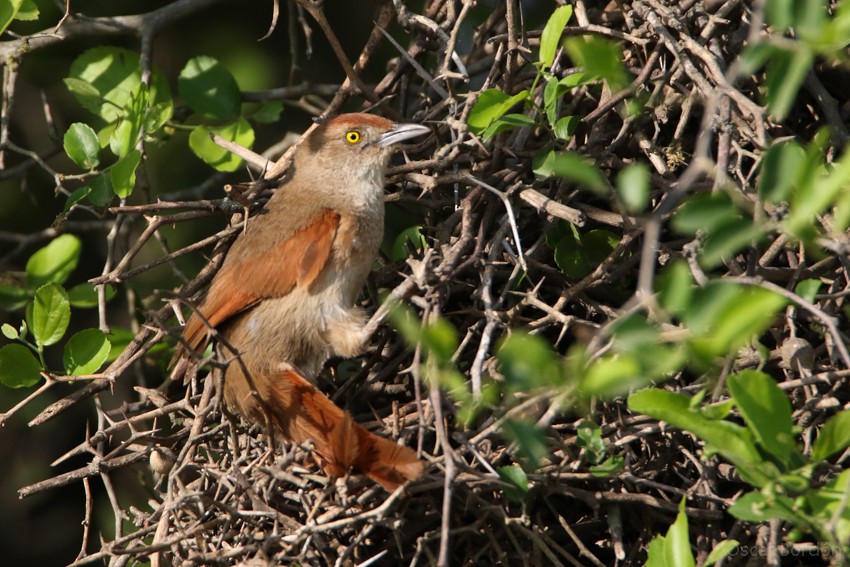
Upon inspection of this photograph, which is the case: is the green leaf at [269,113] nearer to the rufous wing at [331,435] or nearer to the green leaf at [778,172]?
the rufous wing at [331,435]

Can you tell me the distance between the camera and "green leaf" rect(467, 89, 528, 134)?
10.4 ft

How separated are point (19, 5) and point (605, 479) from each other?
2510 mm

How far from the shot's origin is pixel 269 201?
12.5ft

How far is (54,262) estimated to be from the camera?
12.5ft

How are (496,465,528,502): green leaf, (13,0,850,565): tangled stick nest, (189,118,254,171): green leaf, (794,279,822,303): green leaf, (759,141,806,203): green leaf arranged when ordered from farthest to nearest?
(189,118,254,171): green leaf, (13,0,850,565): tangled stick nest, (496,465,528,502): green leaf, (794,279,822,303): green leaf, (759,141,806,203): green leaf

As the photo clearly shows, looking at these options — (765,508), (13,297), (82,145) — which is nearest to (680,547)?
(765,508)

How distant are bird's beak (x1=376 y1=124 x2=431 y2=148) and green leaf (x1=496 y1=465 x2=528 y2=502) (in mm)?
1323

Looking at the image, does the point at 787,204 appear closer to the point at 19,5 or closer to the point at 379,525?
the point at 379,525

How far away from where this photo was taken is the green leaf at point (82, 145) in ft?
11.6

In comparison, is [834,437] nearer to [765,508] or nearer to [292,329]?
[765,508]

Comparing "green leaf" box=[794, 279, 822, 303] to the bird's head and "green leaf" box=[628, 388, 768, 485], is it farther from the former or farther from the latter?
the bird's head

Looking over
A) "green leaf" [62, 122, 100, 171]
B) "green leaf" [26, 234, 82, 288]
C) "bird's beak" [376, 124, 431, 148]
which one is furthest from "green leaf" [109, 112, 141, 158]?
"bird's beak" [376, 124, 431, 148]

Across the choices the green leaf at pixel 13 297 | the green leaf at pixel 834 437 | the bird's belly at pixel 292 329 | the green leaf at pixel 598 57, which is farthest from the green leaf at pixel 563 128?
the green leaf at pixel 13 297

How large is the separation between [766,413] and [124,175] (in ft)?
7.44
